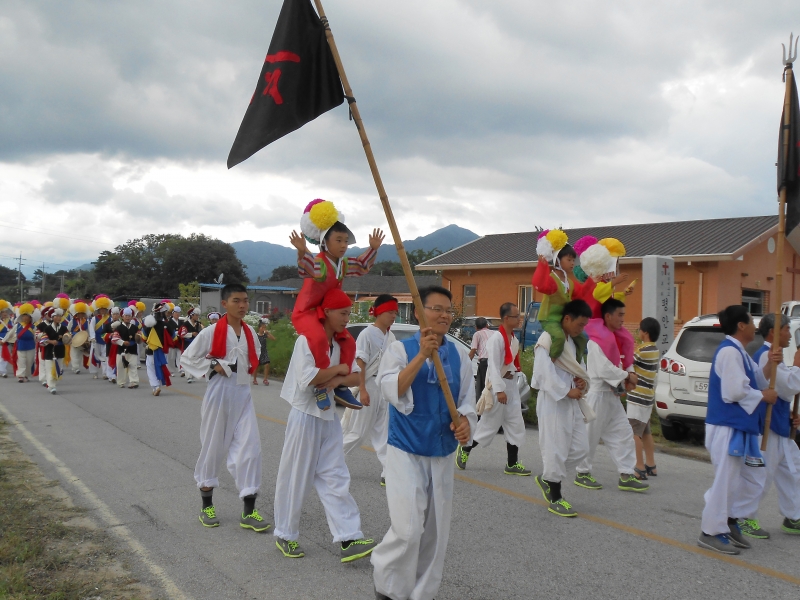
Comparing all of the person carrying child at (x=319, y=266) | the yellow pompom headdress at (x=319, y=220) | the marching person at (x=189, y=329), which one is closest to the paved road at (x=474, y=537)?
the person carrying child at (x=319, y=266)

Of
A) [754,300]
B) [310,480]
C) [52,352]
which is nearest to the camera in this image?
[310,480]

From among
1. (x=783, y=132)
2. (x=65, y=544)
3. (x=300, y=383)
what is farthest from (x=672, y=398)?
(x=65, y=544)

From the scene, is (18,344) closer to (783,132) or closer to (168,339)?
(168,339)

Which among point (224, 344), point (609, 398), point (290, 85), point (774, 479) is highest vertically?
point (290, 85)

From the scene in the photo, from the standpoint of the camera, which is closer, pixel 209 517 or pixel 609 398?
pixel 209 517

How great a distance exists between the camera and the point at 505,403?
7.48m

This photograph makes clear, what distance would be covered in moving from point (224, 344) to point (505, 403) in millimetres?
3298

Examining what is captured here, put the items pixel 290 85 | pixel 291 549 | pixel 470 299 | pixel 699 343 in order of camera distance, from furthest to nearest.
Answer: pixel 470 299
pixel 699 343
pixel 291 549
pixel 290 85

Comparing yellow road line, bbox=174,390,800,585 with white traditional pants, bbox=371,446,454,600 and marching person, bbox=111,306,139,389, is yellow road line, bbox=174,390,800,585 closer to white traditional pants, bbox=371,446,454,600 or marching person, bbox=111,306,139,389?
white traditional pants, bbox=371,446,454,600

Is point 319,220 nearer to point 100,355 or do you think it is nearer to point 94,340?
point 100,355

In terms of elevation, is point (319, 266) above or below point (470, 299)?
above

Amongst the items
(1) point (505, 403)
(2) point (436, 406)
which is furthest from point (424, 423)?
(1) point (505, 403)

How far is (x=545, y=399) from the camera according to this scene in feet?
20.7

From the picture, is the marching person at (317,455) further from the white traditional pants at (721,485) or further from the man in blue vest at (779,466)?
the man in blue vest at (779,466)
